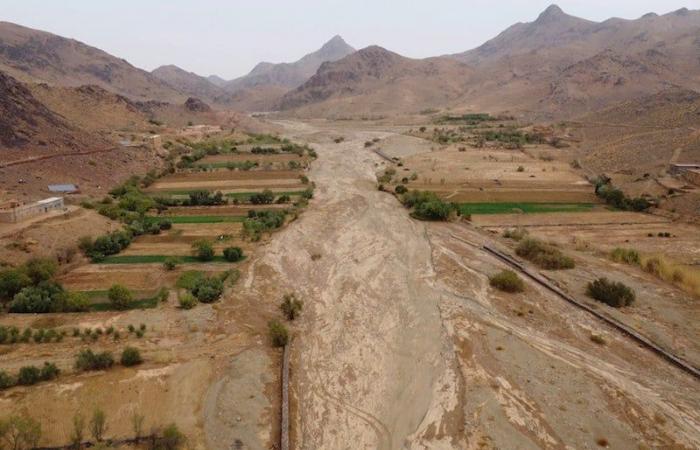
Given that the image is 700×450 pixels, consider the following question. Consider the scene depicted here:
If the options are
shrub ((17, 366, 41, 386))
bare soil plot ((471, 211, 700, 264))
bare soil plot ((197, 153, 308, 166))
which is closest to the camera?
shrub ((17, 366, 41, 386))

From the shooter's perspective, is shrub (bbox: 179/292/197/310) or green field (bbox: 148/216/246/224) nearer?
shrub (bbox: 179/292/197/310)

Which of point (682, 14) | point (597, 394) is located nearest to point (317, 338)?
point (597, 394)

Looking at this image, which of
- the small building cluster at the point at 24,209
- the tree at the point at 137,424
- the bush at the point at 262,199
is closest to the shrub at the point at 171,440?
the tree at the point at 137,424

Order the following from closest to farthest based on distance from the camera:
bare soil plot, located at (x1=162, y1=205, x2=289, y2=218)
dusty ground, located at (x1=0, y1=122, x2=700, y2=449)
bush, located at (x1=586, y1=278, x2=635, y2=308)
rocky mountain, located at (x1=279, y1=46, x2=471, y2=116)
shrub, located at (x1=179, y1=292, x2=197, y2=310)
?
dusty ground, located at (x1=0, y1=122, x2=700, y2=449) → shrub, located at (x1=179, y1=292, x2=197, y2=310) → bush, located at (x1=586, y1=278, x2=635, y2=308) → bare soil plot, located at (x1=162, y1=205, x2=289, y2=218) → rocky mountain, located at (x1=279, y1=46, x2=471, y2=116)

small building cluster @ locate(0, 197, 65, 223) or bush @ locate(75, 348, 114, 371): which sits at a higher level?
small building cluster @ locate(0, 197, 65, 223)

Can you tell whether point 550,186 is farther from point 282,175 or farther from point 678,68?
point 678,68

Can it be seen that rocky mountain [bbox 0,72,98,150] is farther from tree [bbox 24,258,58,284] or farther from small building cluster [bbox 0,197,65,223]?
tree [bbox 24,258,58,284]

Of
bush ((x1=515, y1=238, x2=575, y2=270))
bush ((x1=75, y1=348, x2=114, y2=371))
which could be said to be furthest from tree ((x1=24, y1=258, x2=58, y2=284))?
bush ((x1=515, y1=238, x2=575, y2=270))
